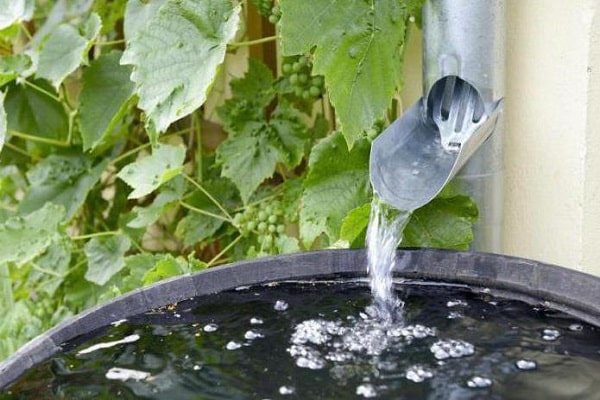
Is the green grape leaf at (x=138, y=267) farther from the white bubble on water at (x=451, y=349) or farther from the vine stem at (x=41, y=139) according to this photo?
the white bubble on water at (x=451, y=349)

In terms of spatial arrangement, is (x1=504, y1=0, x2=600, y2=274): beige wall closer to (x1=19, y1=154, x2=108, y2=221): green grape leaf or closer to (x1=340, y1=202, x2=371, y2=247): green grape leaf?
(x1=340, y1=202, x2=371, y2=247): green grape leaf

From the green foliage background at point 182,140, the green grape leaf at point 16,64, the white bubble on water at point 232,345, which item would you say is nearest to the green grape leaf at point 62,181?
the green foliage background at point 182,140

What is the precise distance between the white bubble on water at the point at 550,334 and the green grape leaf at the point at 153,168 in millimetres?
663

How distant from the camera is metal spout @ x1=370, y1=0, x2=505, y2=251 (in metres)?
0.90

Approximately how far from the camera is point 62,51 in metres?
1.35

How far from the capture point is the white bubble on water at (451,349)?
0.71m

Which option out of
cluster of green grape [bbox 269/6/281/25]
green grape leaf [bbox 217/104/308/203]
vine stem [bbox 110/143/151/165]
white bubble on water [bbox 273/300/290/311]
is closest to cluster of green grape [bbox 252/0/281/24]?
cluster of green grape [bbox 269/6/281/25]

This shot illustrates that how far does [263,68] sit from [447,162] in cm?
63

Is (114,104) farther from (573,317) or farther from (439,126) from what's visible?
(573,317)

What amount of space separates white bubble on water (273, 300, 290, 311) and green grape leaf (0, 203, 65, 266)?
694mm

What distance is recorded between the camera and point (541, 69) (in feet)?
3.24

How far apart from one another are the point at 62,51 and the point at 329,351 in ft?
2.78

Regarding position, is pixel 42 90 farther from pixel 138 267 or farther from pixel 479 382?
pixel 479 382

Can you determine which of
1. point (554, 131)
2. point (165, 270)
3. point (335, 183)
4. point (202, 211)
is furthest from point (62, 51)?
point (554, 131)
